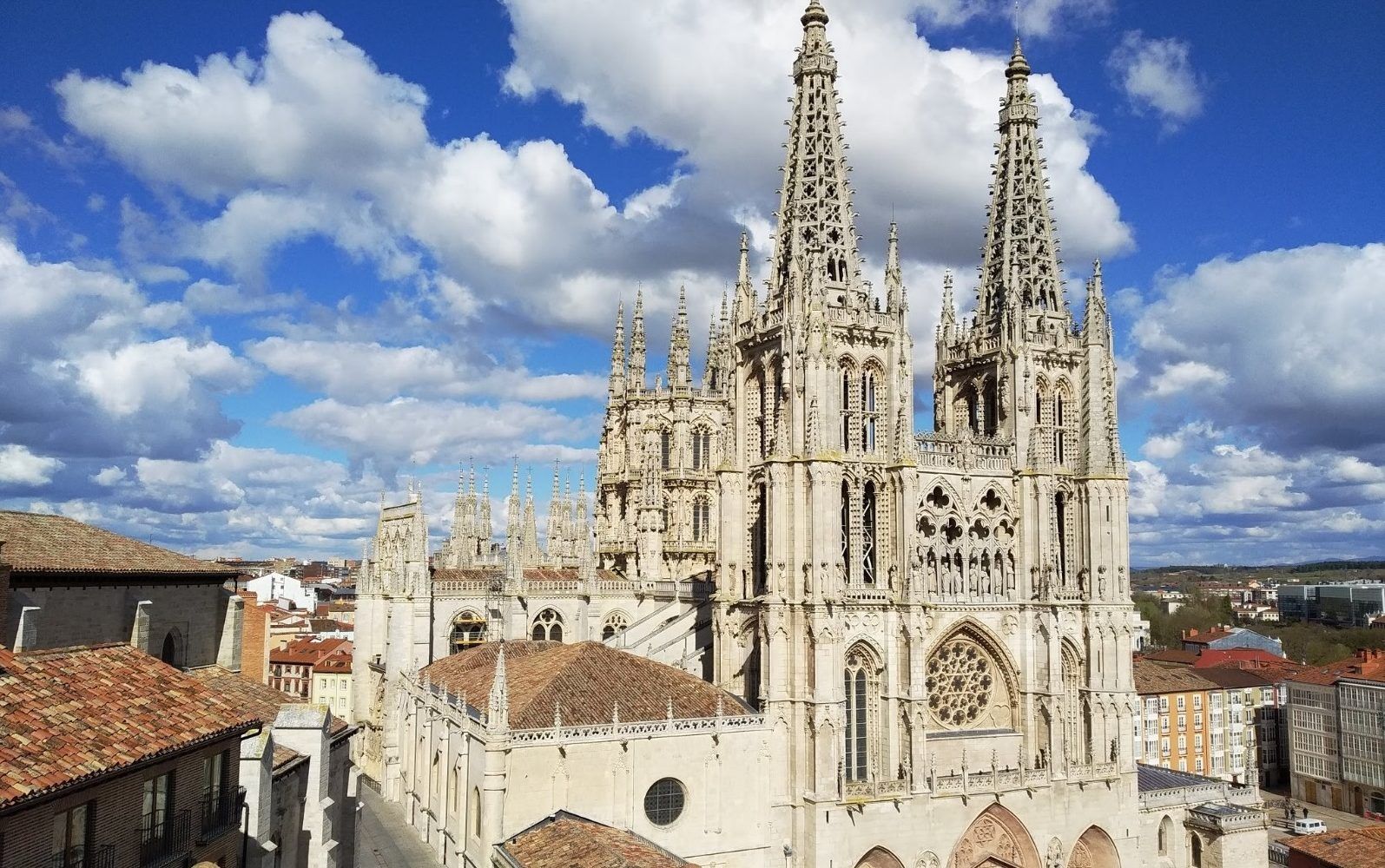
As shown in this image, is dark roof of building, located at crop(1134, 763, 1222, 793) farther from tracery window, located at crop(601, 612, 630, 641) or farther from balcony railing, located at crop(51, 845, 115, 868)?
balcony railing, located at crop(51, 845, 115, 868)

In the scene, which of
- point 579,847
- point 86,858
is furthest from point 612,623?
point 86,858

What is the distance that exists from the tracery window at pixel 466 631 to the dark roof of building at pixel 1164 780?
113 ft

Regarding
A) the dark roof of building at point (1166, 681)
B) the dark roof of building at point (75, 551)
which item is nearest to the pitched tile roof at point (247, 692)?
the dark roof of building at point (75, 551)

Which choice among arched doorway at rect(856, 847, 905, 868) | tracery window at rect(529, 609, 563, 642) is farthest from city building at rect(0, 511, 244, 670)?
arched doorway at rect(856, 847, 905, 868)

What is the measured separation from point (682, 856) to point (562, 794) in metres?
5.16

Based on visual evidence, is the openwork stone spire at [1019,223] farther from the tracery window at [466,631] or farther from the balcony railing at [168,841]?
the balcony railing at [168,841]

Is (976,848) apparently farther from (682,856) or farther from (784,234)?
(784,234)

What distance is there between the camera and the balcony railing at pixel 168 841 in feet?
58.3

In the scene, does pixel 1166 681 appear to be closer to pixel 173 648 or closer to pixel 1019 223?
pixel 1019 223

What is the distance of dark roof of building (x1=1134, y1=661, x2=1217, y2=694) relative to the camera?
87.8m

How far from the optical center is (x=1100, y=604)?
158 feet

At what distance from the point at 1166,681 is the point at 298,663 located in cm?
7541

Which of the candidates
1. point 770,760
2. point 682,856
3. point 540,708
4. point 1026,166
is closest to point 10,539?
point 540,708

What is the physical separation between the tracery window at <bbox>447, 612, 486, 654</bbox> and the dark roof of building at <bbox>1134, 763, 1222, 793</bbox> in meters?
34.4
